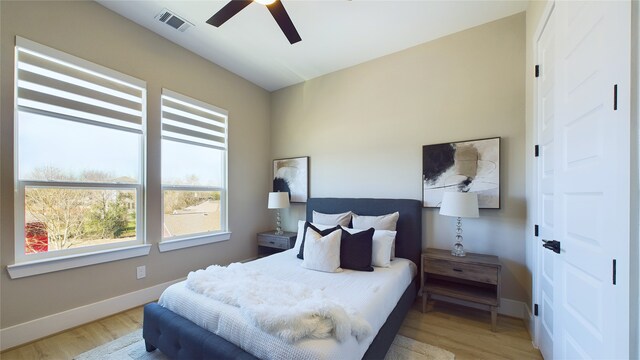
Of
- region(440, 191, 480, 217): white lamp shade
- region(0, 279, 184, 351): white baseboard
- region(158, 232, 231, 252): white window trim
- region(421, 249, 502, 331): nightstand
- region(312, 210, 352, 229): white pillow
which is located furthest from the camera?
region(312, 210, 352, 229): white pillow

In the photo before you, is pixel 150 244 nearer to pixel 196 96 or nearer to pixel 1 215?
pixel 1 215

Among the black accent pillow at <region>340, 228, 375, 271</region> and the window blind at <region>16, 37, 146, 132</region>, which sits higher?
the window blind at <region>16, 37, 146, 132</region>

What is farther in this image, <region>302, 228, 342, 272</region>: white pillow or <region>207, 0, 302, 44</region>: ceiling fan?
<region>302, 228, 342, 272</region>: white pillow

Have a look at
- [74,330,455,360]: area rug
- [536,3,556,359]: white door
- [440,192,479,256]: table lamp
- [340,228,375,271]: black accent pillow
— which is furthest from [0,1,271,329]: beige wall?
[536,3,556,359]: white door

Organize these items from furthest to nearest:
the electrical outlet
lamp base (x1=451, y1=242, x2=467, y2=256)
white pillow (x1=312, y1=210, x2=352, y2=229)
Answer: white pillow (x1=312, y1=210, x2=352, y2=229) → the electrical outlet → lamp base (x1=451, y1=242, x2=467, y2=256)

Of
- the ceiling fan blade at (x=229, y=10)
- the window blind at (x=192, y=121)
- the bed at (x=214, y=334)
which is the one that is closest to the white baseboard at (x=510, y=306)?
the bed at (x=214, y=334)

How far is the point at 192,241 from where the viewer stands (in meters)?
3.23

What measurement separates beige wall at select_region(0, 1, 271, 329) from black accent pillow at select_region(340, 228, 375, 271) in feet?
6.89

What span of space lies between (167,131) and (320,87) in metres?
2.28

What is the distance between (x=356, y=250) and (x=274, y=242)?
1.80 m

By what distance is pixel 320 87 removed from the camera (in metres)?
3.87

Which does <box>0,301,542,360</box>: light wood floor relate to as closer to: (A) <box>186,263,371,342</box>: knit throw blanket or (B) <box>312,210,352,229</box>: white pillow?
(A) <box>186,263,371,342</box>: knit throw blanket

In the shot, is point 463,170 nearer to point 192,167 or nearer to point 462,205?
point 462,205

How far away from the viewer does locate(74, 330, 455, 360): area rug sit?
1.86 meters
